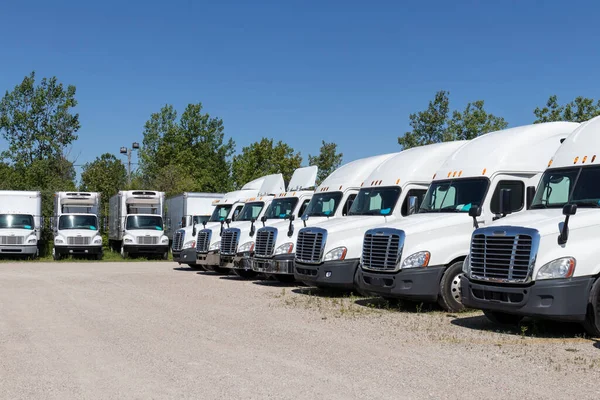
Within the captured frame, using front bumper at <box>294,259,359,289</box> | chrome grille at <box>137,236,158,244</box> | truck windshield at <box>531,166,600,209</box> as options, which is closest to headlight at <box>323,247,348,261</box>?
front bumper at <box>294,259,359,289</box>

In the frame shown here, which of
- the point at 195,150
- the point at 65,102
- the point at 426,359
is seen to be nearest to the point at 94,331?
the point at 426,359

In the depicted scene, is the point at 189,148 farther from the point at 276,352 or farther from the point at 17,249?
the point at 276,352

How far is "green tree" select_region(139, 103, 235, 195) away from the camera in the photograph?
79.8 m

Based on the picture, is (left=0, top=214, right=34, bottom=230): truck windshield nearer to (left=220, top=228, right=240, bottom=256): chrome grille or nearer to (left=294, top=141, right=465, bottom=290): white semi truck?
(left=220, top=228, right=240, bottom=256): chrome grille

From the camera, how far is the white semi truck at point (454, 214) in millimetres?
13508

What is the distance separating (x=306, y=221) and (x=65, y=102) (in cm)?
5355

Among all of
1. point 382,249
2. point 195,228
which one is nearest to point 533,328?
point 382,249

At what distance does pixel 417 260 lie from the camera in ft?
44.5

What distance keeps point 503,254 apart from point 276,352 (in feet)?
12.0

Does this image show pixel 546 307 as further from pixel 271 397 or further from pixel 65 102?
pixel 65 102

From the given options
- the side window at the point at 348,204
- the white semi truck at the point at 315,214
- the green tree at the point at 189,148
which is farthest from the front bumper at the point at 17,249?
the green tree at the point at 189,148

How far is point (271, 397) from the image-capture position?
23.9 feet

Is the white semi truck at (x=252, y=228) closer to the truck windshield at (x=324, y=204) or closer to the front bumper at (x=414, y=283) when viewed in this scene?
the truck windshield at (x=324, y=204)

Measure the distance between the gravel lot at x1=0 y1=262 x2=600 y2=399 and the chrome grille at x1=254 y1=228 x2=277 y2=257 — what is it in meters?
3.39
